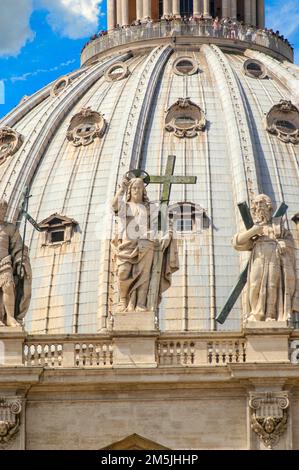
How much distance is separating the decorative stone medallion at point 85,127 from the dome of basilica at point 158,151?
0.05m

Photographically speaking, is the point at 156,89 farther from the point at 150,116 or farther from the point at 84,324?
the point at 84,324

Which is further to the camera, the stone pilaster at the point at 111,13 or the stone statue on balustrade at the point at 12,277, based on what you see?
the stone pilaster at the point at 111,13

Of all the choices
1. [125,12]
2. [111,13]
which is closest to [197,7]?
[125,12]

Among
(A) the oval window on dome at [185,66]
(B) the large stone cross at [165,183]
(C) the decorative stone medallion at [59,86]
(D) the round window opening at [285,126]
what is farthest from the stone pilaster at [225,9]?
(B) the large stone cross at [165,183]

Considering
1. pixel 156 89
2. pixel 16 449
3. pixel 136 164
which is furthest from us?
pixel 156 89

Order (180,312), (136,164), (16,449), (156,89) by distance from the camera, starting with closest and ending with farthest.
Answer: (16,449) → (180,312) → (136,164) → (156,89)

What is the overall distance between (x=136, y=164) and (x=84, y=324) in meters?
8.86

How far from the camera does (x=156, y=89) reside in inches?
3809

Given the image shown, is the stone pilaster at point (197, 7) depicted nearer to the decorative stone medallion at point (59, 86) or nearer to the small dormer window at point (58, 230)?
the decorative stone medallion at point (59, 86)

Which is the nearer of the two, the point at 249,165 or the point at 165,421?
the point at 165,421

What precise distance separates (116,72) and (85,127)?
5.29 metres

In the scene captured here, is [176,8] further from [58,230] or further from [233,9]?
[58,230]

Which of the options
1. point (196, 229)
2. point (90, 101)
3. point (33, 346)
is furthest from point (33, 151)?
point (33, 346)

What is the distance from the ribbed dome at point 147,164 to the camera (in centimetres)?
8506
